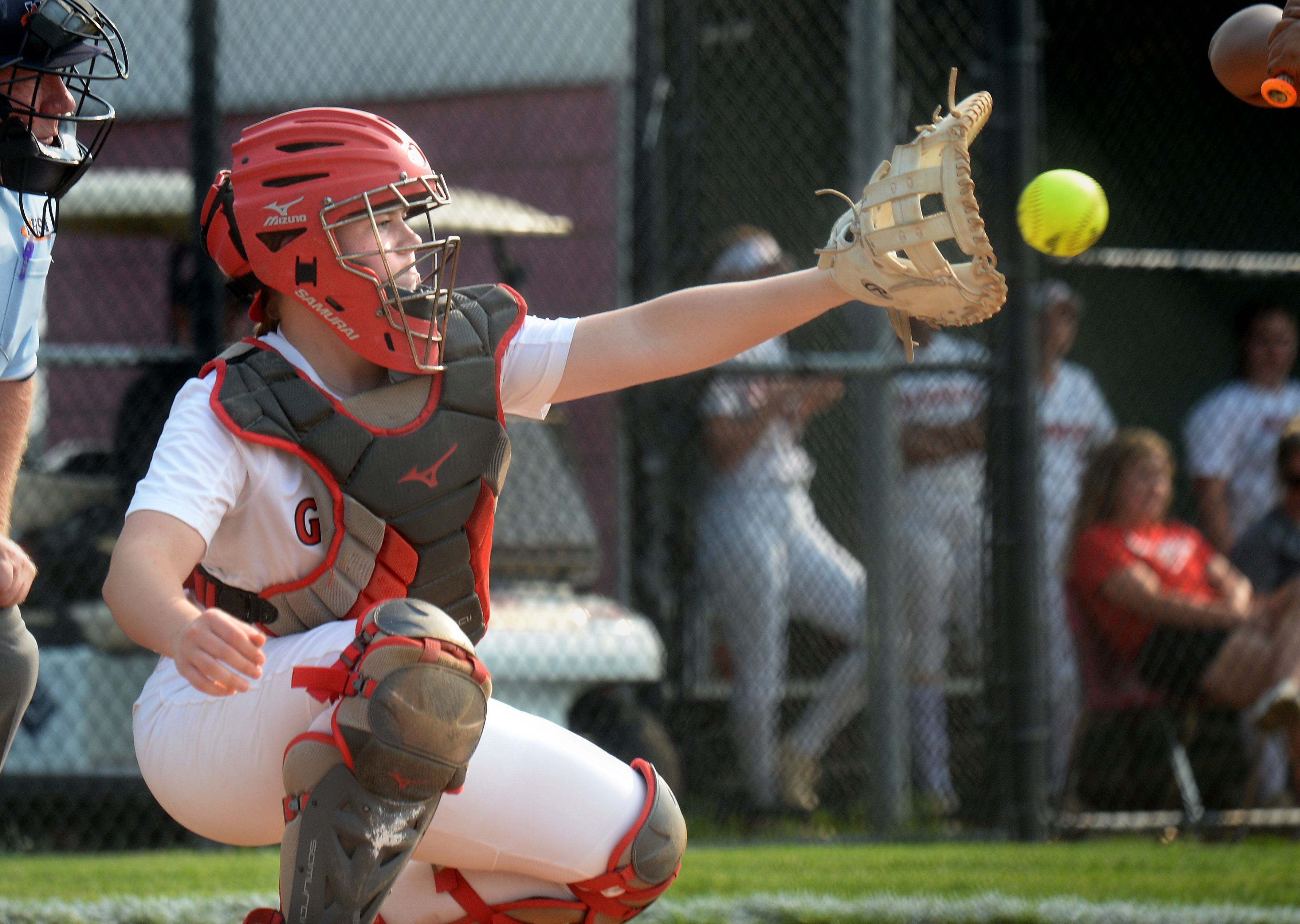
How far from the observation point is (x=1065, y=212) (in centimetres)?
327

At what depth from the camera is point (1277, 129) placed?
7.33 meters

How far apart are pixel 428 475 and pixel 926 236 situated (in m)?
0.86

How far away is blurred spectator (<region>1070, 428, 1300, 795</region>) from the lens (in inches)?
203

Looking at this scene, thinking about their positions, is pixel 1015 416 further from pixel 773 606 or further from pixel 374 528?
pixel 374 528

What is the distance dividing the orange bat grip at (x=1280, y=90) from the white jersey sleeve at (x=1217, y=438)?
362 centimetres

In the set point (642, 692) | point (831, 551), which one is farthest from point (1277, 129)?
point (642, 692)

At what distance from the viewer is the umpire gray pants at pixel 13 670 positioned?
2508 millimetres

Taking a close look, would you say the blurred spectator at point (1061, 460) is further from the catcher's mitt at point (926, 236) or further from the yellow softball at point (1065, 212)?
the catcher's mitt at point (926, 236)

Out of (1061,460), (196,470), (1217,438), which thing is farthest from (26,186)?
(1217,438)

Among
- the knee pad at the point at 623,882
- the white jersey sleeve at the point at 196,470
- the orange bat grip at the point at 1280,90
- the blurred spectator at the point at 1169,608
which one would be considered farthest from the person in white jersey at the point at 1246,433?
the white jersey sleeve at the point at 196,470

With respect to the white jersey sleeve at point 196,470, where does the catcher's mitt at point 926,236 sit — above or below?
above

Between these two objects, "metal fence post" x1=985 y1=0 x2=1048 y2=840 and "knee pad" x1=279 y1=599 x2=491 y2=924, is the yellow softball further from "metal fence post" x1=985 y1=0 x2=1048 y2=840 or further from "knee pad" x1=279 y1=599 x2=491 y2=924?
"knee pad" x1=279 y1=599 x2=491 y2=924

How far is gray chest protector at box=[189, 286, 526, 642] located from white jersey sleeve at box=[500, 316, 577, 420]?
5 centimetres

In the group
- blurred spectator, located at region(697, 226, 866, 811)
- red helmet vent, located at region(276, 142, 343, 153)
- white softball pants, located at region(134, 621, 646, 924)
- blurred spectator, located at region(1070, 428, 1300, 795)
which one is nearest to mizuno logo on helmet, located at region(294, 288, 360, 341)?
red helmet vent, located at region(276, 142, 343, 153)
